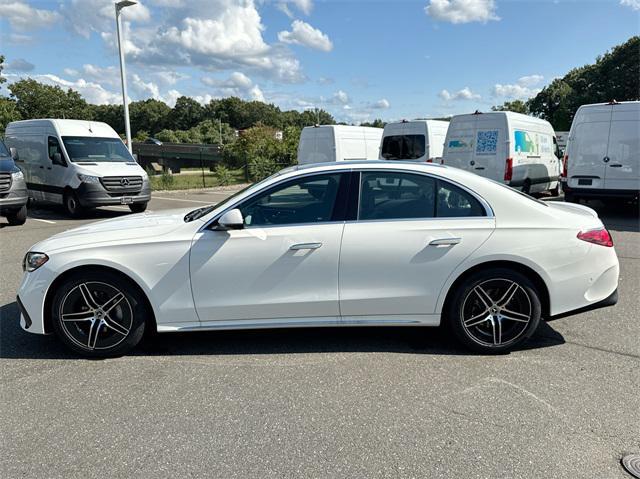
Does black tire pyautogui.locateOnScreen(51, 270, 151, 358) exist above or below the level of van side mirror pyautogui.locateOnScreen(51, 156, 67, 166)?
below

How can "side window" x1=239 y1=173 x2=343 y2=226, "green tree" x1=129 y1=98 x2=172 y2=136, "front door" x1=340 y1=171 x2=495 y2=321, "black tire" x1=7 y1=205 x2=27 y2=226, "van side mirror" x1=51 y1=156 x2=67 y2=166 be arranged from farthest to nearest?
1. "green tree" x1=129 y1=98 x2=172 y2=136
2. "van side mirror" x1=51 y1=156 x2=67 y2=166
3. "black tire" x1=7 y1=205 x2=27 y2=226
4. "side window" x1=239 y1=173 x2=343 y2=226
5. "front door" x1=340 y1=171 x2=495 y2=321

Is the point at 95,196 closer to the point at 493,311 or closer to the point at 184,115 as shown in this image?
the point at 493,311

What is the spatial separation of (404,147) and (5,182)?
1016cm

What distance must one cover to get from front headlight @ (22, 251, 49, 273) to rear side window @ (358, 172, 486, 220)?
8.02 feet

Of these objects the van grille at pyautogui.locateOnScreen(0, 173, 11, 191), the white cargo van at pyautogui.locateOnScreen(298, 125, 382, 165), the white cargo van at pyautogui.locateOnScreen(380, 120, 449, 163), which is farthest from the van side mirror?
the white cargo van at pyautogui.locateOnScreen(380, 120, 449, 163)

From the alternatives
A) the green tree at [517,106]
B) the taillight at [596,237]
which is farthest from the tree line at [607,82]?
the taillight at [596,237]

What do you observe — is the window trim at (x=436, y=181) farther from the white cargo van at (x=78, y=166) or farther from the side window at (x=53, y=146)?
the side window at (x=53, y=146)

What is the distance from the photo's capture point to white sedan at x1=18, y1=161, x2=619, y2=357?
11.8 feet

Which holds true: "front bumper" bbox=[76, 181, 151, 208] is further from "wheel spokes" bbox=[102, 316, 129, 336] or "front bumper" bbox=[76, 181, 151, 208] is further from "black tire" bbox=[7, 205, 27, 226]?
"wheel spokes" bbox=[102, 316, 129, 336]

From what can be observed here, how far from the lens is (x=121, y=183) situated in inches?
457

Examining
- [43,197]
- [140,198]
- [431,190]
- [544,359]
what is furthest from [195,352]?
[43,197]

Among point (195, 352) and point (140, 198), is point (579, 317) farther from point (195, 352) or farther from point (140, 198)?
point (140, 198)

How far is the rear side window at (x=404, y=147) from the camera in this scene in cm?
1403

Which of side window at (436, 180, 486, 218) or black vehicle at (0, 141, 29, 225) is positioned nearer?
side window at (436, 180, 486, 218)
